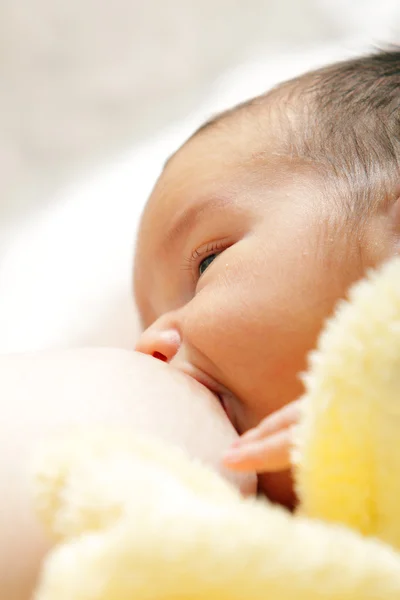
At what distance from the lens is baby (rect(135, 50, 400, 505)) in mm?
641

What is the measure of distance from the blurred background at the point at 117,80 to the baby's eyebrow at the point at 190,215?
0.40 meters

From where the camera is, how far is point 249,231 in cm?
72

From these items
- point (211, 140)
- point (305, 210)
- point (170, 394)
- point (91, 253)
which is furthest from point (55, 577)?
point (91, 253)

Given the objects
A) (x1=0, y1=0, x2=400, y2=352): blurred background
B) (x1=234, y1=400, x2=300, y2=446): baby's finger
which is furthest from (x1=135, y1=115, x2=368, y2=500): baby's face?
(x1=0, y1=0, x2=400, y2=352): blurred background

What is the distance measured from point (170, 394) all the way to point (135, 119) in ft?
2.98

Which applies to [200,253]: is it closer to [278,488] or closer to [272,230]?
[272,230]

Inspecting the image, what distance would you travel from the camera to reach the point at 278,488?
63cm

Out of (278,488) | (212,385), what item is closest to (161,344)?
(212,385)

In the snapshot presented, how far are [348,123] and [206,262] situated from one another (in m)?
0.21

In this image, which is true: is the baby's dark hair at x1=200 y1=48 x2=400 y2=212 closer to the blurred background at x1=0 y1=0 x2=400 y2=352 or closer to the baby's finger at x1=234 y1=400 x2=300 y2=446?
the baby's finger at x1=234 y1=400 x2=300 y2=446

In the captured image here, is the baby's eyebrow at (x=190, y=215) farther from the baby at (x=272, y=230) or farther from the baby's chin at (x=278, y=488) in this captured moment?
the baby's chin at (x=278, y=488)

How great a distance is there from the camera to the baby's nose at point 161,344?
71cm

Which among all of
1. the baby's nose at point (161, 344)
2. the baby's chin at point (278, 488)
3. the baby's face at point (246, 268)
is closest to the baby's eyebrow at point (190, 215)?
the baby's face at point (246, 268)

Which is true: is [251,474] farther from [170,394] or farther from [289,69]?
[289,69]
